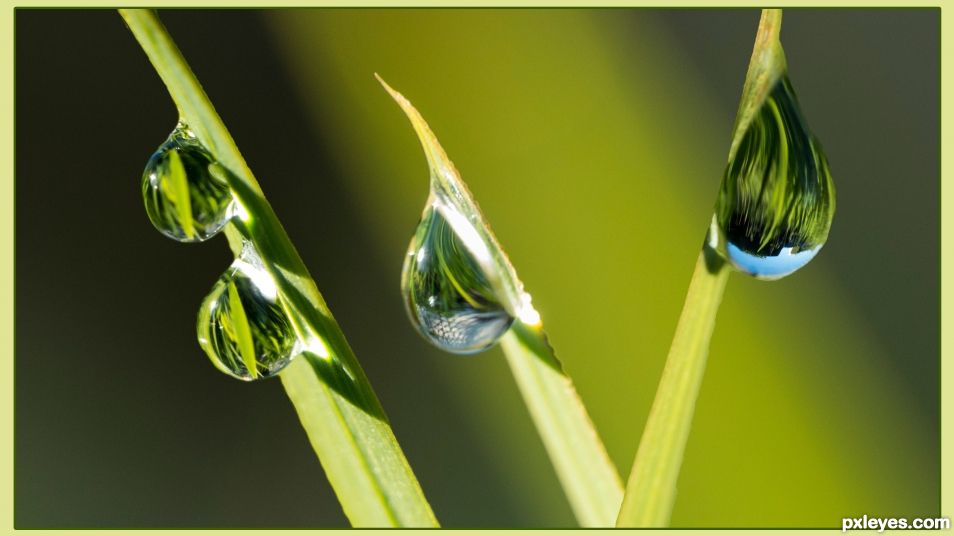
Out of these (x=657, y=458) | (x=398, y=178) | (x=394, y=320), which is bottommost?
(x=657, y=458)

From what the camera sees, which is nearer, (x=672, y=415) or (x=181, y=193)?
(x=672, y=415)

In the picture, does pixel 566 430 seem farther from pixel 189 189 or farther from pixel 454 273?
pixel 189 189

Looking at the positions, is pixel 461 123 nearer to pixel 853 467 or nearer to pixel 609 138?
pixel 609 138

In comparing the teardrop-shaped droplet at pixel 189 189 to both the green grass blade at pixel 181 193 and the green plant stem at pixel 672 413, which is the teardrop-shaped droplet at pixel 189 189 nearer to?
the green grass blade at pixel 181 193

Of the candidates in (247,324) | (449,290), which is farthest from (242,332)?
(449,290)

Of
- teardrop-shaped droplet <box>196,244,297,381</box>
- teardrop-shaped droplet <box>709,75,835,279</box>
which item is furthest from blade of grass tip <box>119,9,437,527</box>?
teardrop-shaped droplet <box>709,75,835,279</box>

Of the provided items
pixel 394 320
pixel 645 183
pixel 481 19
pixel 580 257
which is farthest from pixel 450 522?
pixel 481 19

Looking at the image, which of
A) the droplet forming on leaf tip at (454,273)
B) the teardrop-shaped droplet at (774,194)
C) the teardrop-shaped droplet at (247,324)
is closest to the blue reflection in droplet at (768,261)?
the teardrop-shaped droplet at (774,194)
